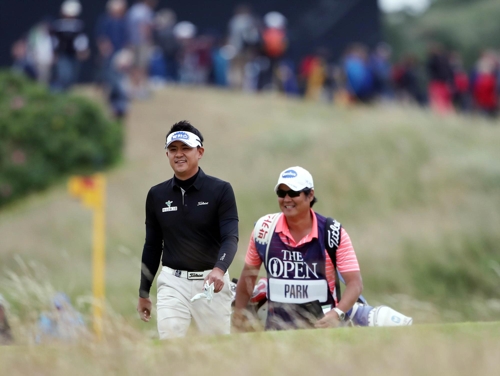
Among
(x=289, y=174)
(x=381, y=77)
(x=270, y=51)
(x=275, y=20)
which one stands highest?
(x=275, y=20)

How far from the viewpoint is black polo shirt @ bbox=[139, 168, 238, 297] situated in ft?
23.3

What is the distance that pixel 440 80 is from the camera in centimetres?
2881

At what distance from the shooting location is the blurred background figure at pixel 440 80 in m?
28.3

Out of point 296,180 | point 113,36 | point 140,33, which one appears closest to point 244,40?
point 140,33

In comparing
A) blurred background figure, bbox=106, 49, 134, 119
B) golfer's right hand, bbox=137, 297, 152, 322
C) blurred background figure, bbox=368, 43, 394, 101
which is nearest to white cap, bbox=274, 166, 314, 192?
golfer's right hand, bbox=137, 297, 152, 322

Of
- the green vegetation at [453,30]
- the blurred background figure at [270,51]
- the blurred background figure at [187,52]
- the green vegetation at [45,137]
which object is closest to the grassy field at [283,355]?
the green vegetation at [45,137]

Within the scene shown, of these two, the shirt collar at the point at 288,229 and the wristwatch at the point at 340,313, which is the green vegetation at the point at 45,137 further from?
the wristwatch at the point at 340,313

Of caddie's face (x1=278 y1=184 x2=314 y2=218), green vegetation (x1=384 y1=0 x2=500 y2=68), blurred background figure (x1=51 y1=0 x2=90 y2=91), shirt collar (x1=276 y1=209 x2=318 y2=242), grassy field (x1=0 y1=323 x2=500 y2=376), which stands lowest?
grassy field (x1=0 y1=323 x2=500 y2=376)

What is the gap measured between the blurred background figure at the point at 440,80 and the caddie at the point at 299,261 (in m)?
21.3

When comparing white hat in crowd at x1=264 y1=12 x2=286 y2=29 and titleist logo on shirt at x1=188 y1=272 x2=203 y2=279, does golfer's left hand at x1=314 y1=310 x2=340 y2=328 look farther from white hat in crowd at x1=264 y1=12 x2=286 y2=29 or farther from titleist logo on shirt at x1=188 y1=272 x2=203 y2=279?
white hat in crowd at x1=264 y1=12 x2=286 y2=29

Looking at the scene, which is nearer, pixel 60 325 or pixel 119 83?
pixel 60 325

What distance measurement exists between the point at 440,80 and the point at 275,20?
233 inches

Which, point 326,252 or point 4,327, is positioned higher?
point 326,252

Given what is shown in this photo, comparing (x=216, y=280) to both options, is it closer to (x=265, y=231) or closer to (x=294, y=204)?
(x=265, y=231)
